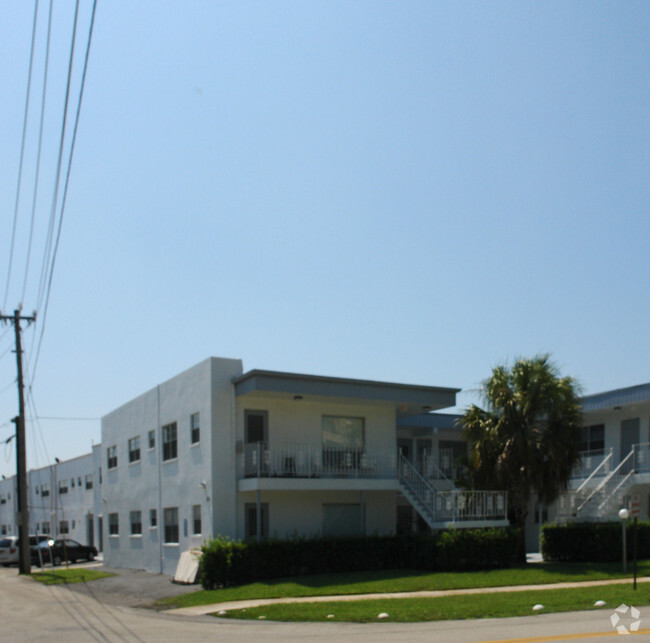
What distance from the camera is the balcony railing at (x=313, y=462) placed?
78.7ft

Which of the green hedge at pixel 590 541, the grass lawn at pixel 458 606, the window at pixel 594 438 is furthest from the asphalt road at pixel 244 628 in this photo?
the window at pixel 594 438

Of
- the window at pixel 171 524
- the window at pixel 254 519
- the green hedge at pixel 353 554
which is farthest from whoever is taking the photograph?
the window at pixel 171 524

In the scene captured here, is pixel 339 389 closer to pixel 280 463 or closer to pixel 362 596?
pixel 280 463

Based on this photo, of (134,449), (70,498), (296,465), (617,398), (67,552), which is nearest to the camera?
(296,465)

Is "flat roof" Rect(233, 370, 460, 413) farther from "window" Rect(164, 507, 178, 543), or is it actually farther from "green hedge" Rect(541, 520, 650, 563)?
"window" Rect(164, 507, 178, 543)

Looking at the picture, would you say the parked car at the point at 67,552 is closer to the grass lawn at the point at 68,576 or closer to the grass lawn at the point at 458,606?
the grass lawn at the point at 68,576

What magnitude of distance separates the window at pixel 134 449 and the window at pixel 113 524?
10.3ft

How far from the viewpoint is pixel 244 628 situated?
1433 cm

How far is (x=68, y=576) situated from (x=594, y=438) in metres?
21.3

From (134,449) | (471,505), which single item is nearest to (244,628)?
(471,505)

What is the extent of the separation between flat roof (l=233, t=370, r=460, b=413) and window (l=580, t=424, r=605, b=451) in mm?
9496

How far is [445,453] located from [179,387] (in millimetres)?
13207

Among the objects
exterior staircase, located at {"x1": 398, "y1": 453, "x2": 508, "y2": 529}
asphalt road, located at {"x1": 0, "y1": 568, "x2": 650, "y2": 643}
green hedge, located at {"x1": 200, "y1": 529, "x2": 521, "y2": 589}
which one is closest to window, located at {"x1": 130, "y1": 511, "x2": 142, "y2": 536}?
green hedge, located at {"x1": 200, "y1": 529, "x2": 521, "y2": 589}

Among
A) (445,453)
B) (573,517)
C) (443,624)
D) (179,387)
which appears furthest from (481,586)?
(445,453)
